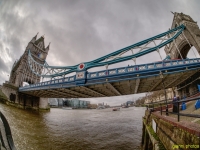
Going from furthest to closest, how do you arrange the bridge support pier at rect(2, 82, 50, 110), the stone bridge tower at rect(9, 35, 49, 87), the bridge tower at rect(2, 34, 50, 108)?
the stone bridge tower at rect(9, 35, 49, 87) → the bridge tower at rect(2, 34, 50, 108) → the bridge support pier at rect(2, 82, 50, 110)

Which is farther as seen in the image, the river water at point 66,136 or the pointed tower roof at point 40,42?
the pointed tower roof at point 40,42

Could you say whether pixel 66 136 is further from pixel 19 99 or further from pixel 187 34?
pixel 19 99

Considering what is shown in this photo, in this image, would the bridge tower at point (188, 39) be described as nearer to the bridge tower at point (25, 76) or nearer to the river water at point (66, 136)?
the river water at point (66, 136)

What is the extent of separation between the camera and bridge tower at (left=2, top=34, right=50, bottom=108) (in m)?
24.4

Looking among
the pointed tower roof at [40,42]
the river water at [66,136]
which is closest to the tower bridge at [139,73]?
the river water at [66,136]

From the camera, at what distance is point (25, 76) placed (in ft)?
103

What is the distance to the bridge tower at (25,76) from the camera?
2438cm

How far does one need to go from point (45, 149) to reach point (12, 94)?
24.7 metres

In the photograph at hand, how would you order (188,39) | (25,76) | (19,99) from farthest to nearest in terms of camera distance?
1. (25,76)
2. (19,99)
3. (188,39)

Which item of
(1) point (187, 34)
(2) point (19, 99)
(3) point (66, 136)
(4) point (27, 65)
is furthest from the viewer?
(4) point (27, 65)

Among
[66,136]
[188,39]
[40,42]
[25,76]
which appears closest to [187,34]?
[188,39]

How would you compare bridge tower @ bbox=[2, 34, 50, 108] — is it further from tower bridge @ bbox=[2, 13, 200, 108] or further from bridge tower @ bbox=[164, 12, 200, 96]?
bridge tower @ bbox=[164, 12, 200, 96]

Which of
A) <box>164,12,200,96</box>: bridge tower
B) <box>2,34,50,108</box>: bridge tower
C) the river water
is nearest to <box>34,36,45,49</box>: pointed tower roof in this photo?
<box>2,34,50,108</box>: bridge tower

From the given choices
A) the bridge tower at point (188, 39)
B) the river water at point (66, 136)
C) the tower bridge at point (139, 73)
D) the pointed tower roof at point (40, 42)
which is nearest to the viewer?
the river water at point (66, 136)
